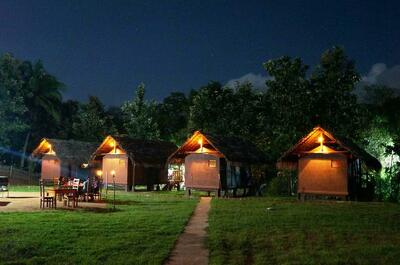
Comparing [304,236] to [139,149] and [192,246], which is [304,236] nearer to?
[192,246]

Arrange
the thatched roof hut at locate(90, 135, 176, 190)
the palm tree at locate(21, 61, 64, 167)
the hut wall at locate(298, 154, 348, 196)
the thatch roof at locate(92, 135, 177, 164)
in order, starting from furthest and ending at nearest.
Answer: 1. the palm tree at locate(21, 61, 64, 167)
2. the thatched roof hut at locate(90, 135, 176, 190)
3. the thatch roof at locate(92, 135, 177, 164)
4. the hut wall at locate(298, 154, 348, 196)

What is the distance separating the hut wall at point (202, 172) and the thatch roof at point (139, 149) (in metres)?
4.32

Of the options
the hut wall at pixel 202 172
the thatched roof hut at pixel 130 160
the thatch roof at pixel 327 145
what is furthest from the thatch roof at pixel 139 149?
the thatch roof at pixel 327 145

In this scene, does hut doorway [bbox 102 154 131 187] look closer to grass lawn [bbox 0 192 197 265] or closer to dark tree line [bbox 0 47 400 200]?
dark tree line [bbox 0 47 400 200]

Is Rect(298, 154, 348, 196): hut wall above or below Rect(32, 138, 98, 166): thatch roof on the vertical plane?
below

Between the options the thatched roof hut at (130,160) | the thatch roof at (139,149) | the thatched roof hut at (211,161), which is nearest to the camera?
the thatched roof hut at (211,161)

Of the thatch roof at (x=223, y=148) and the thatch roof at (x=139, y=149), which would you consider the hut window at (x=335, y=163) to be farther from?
the thatch roof at (x=139, y=149)

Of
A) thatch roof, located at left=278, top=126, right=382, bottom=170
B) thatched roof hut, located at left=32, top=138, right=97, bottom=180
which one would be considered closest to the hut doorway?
thatched roof hut, located at left=32, top=138, right=97, bottom=180

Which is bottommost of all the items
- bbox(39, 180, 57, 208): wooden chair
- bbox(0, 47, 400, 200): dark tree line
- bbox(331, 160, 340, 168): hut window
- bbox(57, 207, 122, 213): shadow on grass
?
bbox(57, 207, 122, 213): shadow on grass

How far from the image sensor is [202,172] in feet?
86.2

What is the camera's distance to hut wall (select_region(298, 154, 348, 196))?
22.6 m

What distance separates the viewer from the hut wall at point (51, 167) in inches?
1400

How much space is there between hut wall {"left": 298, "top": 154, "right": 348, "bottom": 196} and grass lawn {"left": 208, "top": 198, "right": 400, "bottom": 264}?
5.43m

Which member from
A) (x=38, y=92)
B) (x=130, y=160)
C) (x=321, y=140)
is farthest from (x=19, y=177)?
(x=321, y=140)
